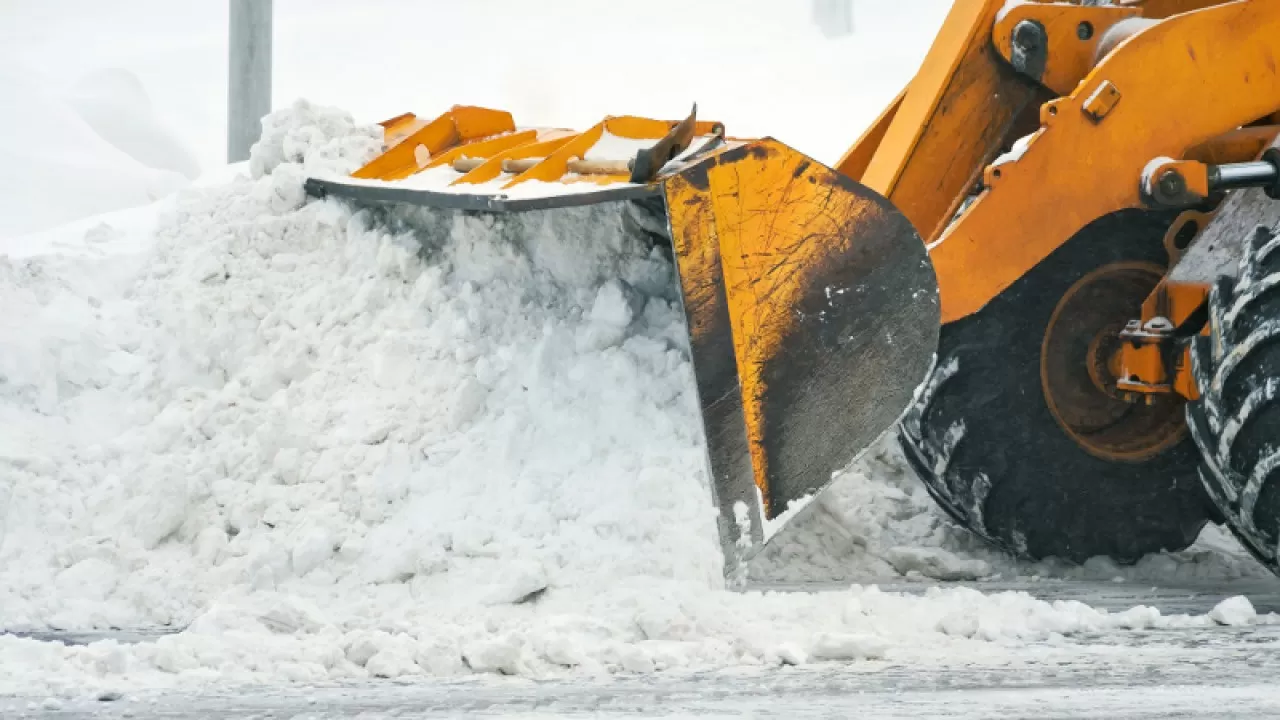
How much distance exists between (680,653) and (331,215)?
2.45 m

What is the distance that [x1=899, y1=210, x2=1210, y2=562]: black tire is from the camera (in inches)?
161

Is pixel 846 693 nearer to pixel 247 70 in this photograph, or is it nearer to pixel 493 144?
pixel 493 144

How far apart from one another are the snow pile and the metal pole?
203 inches

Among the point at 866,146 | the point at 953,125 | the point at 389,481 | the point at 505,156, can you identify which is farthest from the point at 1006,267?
the point at 389,481

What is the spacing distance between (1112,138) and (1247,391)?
2.48 feet

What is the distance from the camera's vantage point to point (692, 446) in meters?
3.76

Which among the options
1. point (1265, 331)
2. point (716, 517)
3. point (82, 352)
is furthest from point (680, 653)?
point (82, 352)

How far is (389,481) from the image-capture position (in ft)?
13.1

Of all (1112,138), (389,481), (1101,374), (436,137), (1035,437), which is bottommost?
(389,481)

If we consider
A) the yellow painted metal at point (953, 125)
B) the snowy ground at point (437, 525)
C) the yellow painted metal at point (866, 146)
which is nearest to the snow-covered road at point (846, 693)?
the snowy ground at point (437, 525)

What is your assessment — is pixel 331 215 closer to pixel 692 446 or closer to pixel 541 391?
pixel 541 391

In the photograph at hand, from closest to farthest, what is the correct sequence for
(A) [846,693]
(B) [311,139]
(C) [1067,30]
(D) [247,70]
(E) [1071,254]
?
(A) [846,693], (C) [1067,30], (E) [1071,254], (B) [311,139], (D) [247,70]

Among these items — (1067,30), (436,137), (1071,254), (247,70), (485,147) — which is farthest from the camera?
(247,70)

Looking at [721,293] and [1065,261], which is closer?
[721,293]
